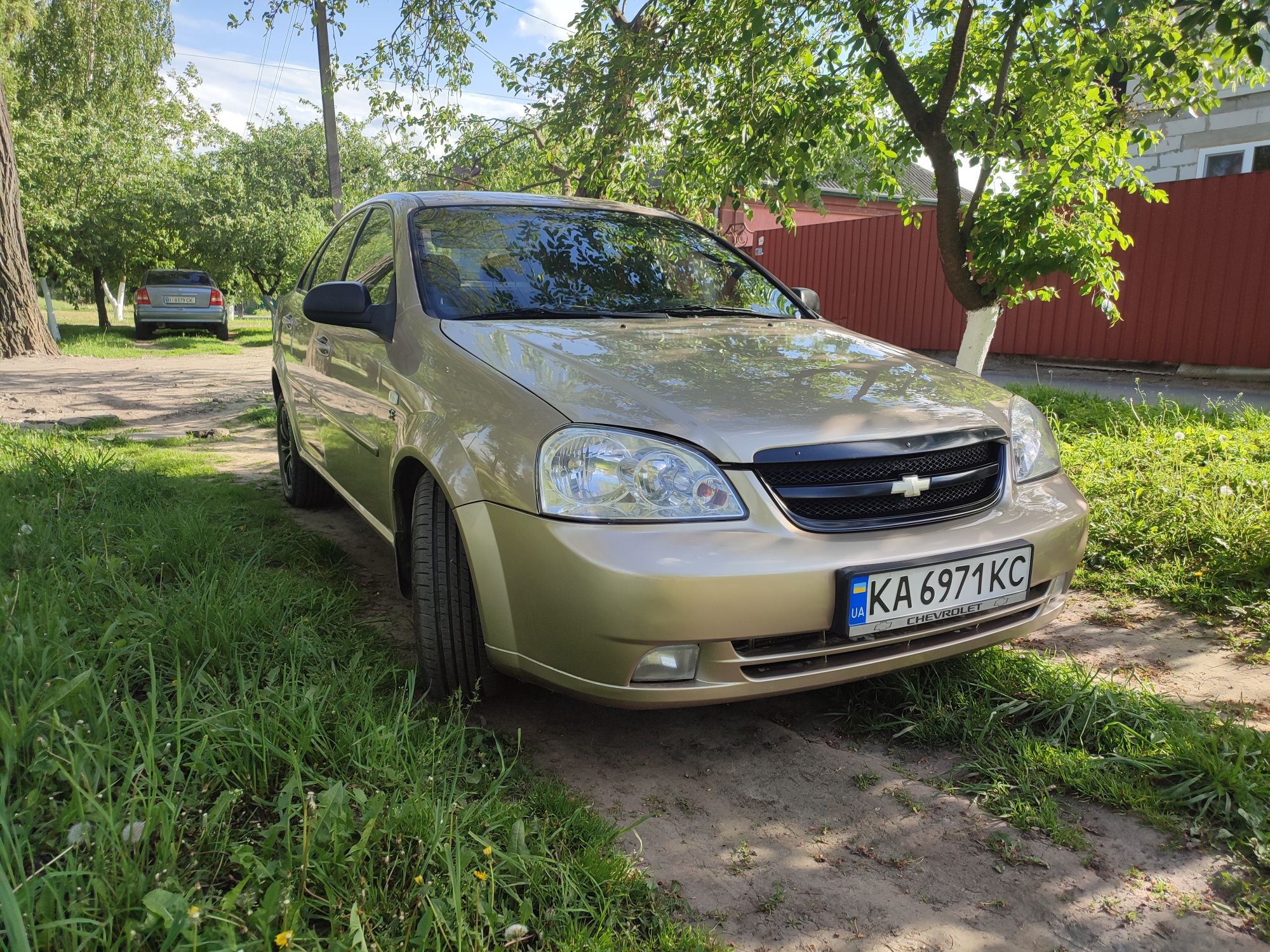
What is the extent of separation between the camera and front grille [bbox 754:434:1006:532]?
6.57ft

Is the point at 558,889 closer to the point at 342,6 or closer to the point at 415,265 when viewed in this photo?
the point at 415,265

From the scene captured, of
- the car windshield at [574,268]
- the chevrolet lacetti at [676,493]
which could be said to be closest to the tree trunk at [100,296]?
the car windshield at [574,268]

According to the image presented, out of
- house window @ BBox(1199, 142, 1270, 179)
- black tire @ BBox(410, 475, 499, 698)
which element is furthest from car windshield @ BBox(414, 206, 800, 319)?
house window @ BBox(1199, 142, 1270, 179)

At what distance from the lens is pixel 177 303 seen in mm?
18344

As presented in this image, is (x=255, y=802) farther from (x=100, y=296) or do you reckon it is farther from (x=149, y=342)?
(x=100, y=296)

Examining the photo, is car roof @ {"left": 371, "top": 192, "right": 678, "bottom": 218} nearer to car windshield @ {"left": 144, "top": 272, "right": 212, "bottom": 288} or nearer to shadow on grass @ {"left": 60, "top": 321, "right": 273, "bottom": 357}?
shadow on grass @ {"left": 60, "top": 321, "right": 273, "bottom": 357}

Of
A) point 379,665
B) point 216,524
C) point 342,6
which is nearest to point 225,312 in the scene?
point 342,6

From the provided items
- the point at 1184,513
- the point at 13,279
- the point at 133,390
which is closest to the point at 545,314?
the point at 1184,513

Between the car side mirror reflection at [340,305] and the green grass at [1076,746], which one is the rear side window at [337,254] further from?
the green grass at [1076,746]

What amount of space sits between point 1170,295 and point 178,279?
1808 centimetres

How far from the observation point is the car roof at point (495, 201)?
10.8ft

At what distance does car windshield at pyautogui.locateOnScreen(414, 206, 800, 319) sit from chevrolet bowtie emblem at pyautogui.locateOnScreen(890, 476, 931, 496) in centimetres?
116

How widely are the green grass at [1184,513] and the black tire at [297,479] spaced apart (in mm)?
3576

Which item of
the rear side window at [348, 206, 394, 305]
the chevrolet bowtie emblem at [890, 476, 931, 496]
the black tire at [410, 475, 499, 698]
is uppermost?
the rear side window at [348, 206, 394, 305]
